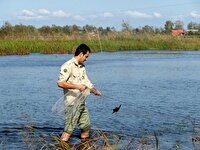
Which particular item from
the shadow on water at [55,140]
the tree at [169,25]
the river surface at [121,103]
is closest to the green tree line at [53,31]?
the tree at [169,25]

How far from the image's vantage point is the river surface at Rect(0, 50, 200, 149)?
1009 centimetres

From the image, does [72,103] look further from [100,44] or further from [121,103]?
[100,44]

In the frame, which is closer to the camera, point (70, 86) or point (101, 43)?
point (70, 86)

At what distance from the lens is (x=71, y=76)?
8.28 metres

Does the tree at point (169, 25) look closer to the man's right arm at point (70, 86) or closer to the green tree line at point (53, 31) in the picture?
the green tree line at point (53, 31)

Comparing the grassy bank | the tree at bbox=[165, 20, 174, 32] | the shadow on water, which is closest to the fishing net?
the shadow on water

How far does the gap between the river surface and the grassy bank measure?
11679mm

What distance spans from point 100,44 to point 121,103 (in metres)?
25.4

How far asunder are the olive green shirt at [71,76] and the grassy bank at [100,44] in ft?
93.2

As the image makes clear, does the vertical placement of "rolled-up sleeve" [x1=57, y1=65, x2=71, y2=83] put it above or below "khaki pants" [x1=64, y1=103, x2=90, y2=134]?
above

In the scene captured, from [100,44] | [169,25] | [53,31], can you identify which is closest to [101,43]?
[100,44]

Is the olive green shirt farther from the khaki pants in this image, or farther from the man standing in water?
the khaki pants

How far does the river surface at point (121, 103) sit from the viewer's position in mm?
10088

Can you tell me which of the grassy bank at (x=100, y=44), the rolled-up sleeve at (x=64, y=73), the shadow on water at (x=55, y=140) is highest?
the rolled-up sleeve at (x=64, y=73)
